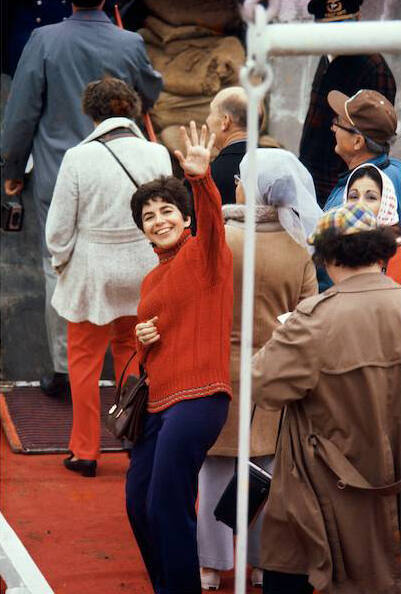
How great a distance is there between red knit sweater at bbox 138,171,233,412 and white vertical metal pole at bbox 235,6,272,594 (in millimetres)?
1215

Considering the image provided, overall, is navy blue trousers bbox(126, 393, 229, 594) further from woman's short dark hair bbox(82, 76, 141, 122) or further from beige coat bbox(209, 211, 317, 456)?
woman's short dark hair bbox(82, 76, 141, 122)

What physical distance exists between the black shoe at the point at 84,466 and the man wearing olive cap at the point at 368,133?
1.89m

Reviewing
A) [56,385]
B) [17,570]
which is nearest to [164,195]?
[17,570]

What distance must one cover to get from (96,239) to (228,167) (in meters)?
0.91

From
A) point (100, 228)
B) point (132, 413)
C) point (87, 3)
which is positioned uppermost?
point (87, 3)

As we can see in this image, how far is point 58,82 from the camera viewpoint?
632 cm

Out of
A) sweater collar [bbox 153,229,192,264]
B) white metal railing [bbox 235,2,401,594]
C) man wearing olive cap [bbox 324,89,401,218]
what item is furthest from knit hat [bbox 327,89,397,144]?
white metal railing [bbox 235,2,401,594]

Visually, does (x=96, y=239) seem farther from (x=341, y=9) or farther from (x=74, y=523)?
(x=341, y=9)

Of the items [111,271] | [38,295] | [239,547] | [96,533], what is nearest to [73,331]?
[111,271]

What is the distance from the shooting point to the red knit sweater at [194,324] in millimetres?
4055

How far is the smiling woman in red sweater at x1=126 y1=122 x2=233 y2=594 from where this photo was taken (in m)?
4.04

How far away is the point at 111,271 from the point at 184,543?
190 cm

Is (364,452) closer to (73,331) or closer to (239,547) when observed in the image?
(239,547)

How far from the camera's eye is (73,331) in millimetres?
5867
